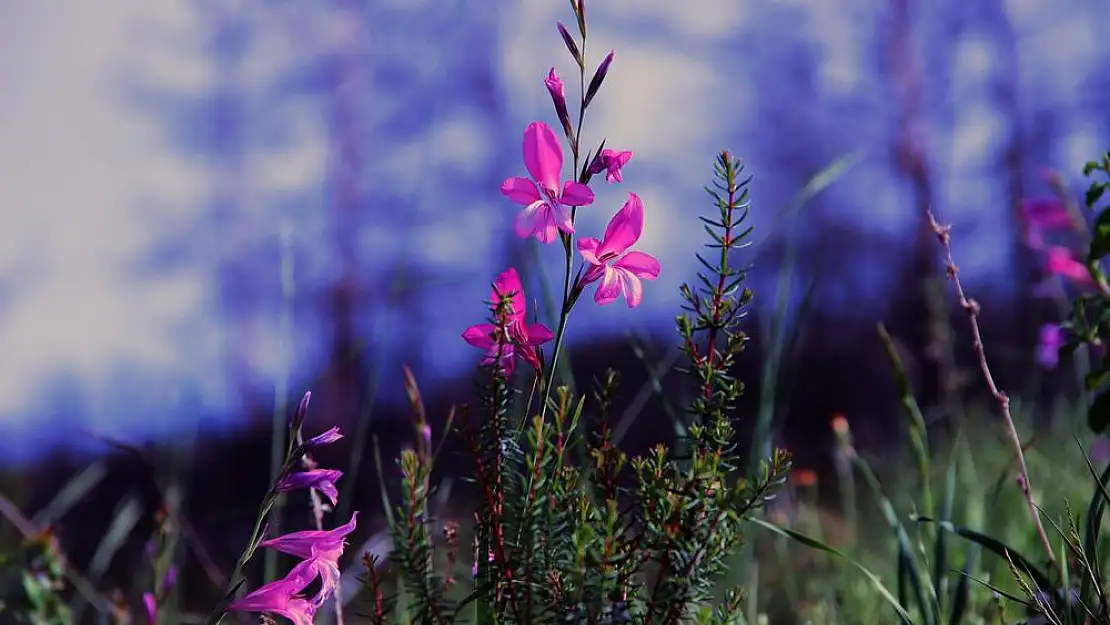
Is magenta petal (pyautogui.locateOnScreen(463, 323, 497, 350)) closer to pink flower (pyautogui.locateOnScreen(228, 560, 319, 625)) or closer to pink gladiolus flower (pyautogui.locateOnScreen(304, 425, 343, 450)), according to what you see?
pink gladiolus flower (pyautogui.locateOnScreen(304, 425, 343, 450))

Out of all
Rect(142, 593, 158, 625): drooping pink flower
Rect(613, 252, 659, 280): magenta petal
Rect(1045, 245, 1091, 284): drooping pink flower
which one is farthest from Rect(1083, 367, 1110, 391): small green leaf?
Rect(142, 593, 158, 625): drooping pink flower

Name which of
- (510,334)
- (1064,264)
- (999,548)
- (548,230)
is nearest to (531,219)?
(548,230)

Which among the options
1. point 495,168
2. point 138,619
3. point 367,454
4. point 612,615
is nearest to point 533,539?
point 612,615

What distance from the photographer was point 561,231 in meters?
1.05

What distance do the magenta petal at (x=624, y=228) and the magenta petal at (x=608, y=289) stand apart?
28 millimetres

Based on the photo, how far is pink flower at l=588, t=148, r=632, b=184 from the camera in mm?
1037

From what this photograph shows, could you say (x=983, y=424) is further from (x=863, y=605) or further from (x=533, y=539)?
(x=533, y=539)

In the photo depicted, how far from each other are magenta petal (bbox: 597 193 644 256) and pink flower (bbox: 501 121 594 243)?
0.22 feet

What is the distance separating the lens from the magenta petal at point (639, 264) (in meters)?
1.07

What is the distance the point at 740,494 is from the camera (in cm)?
91

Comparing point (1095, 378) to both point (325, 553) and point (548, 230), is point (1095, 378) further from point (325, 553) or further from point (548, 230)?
point (325, 553)

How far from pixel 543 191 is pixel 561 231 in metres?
0.05

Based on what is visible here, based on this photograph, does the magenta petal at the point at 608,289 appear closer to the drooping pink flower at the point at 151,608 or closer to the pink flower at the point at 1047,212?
the drooping pink flower at the point at 151,608

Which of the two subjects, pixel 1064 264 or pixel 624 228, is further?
pixel 1064 264
